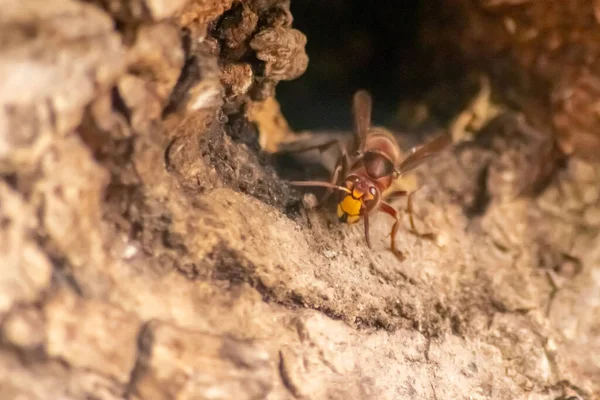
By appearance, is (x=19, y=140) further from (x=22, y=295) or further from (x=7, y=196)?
(x=22, y=295)

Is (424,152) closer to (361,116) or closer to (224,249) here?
(361,116)

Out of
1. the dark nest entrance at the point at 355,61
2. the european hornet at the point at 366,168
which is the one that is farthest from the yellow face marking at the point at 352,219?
the dark nest entrance at the point at 355,61

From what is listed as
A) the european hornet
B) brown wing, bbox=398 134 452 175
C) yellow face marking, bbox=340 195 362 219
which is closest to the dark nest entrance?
the european hornet

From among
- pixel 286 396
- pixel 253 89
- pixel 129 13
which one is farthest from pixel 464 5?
pixel 286 396

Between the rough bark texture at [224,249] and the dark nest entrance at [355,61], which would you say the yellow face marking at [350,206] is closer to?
the rough bark texture at [224,249]

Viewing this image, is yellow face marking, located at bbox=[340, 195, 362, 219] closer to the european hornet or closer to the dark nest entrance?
the european hornet

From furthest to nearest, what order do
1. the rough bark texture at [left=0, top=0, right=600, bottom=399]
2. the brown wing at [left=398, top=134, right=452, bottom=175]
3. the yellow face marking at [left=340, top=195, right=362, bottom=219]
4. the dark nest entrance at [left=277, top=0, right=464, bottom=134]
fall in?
the dark nest entrance at [left=277, top=0, right=464, bottom=134]
the brown wing at [left=398, top=134, right=452, bottom=175]
the yellow face marking at [left=340, top=195, right=362, bottom=219]
the rough bark texture at [left=0, top=0, right=600, bottom=399]

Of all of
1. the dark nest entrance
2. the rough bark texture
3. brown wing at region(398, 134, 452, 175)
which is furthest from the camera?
the dark nest entrance
